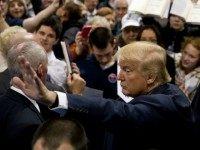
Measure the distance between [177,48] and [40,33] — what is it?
1634mm

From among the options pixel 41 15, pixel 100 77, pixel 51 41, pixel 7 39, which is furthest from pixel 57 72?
pixel 41 15

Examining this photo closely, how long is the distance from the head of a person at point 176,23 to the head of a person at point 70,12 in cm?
126

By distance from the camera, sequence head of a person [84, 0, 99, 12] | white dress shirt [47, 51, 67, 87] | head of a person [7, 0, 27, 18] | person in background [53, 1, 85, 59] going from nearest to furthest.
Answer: white dress shirt [47, 51, 67, 87], person in background [53, 1, 85, 59], head of a person [7, 0, 27, 18], head of a person [84, 0, 99, 12]

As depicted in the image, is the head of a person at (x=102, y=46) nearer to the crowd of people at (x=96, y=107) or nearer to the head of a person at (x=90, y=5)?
the crowd of people at (x=96, y=107)

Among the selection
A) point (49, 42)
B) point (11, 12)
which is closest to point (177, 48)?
point (49, 42)

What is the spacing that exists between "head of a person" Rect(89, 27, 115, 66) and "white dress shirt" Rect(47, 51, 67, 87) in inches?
11.6

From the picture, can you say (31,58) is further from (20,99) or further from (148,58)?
(148,58)

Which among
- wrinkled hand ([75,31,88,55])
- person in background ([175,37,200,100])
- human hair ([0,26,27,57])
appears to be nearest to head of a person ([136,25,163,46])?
person in background ([175,37,200,100])

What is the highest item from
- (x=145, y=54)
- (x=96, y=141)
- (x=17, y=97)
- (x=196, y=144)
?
(x=145, y=54)

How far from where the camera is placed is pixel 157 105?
2252 millimetres

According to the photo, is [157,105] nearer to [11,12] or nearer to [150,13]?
[150,13]

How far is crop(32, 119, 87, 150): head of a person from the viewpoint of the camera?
1.95 metres

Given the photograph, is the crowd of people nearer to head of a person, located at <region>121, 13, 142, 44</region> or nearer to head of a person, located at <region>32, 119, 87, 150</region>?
head of a person, located at <region>32, 119, 87, 150</region>

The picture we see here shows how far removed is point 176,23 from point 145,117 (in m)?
3.40
